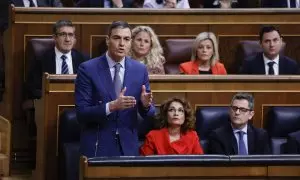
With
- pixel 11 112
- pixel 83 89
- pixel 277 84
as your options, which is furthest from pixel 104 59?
pixel 11 112

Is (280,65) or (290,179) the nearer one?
(290,179)

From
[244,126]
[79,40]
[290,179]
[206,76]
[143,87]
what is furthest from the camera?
[79,40]

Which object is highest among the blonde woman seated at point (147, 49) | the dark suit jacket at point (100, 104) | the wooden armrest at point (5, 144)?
the blonde woman seated at point (147, 49)

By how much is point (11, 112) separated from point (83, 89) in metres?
1.61

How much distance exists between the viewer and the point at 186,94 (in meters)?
5.00

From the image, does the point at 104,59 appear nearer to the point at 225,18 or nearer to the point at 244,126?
the point at 244,126

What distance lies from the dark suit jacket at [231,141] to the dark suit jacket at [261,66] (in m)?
0.97

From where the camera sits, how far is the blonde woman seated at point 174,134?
4.55m

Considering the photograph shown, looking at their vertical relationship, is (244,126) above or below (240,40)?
below

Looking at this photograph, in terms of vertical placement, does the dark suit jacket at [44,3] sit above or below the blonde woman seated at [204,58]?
above

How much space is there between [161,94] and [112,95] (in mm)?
775

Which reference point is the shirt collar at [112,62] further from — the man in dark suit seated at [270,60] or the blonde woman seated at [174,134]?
the man in dark suit seated at [270,60]

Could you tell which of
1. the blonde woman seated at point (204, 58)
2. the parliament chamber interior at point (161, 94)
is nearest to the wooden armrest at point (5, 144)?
the parliament chamber interior at point (161, 94)

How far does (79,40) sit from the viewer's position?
234 inches
